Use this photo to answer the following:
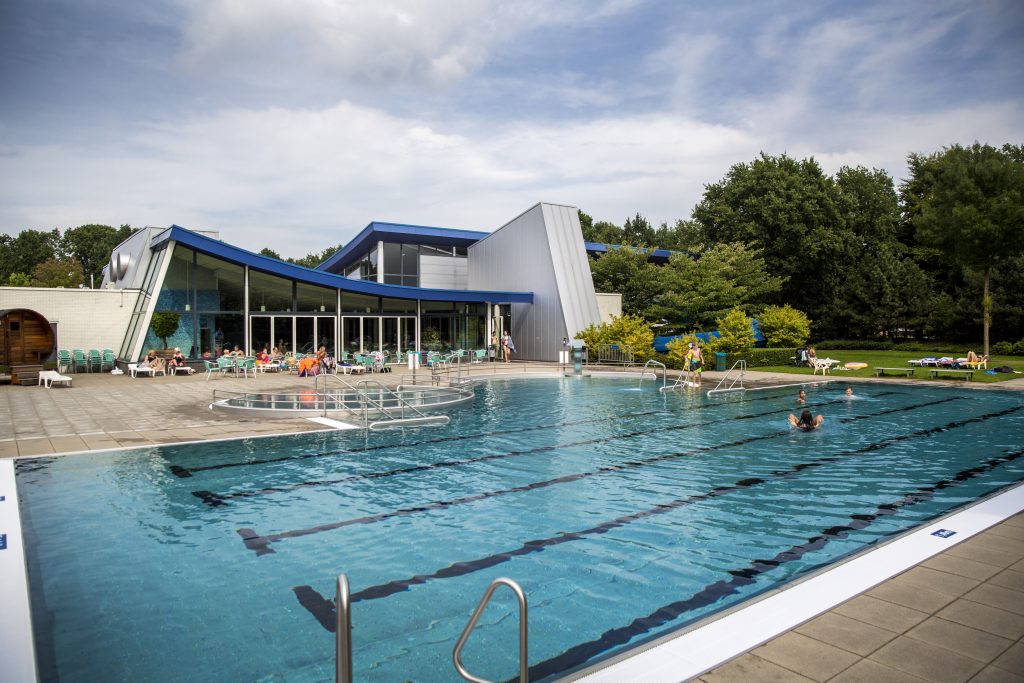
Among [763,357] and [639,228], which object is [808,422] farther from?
[639,228]

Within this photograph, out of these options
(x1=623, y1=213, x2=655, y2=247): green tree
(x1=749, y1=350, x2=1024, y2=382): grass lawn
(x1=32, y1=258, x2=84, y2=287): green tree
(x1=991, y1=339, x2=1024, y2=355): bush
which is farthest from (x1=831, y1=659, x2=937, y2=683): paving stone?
(x1=32, y1=258, x2=84, y2=287): green tree

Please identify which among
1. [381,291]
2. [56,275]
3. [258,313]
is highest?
[56,275]

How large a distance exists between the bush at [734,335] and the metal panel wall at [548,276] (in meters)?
7.04

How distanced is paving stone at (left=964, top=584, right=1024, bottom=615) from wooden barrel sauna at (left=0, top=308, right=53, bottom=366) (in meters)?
26.8

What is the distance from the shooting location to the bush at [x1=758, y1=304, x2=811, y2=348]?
104 ft

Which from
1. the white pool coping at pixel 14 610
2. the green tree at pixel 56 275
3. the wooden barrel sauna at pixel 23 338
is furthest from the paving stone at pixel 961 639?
the green tree at pixel 56 275

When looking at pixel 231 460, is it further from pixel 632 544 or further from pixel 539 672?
pixel 539 672

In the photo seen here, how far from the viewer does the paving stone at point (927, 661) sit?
11.1 ft

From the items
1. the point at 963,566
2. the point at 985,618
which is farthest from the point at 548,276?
the point at 985,618

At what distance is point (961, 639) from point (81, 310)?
30.7m

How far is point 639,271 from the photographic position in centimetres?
3759

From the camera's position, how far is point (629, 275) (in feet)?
127

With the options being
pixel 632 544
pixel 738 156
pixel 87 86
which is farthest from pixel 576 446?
pixel 738 156

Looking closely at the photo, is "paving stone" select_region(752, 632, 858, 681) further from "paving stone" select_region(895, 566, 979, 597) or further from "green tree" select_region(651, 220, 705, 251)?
"green tree" select_region(651, 220, 705, 251)
